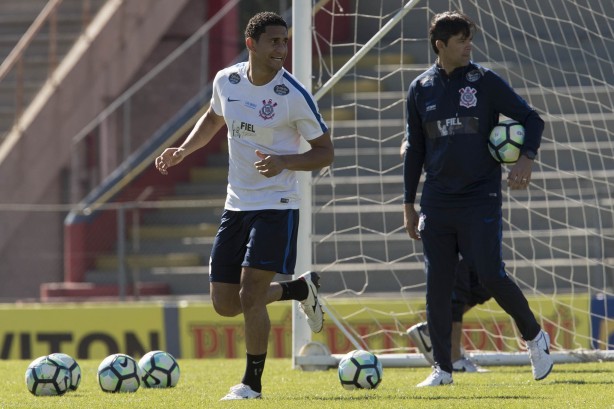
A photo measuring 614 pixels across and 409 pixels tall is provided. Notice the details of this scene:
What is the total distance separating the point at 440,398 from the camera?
22.5 feet

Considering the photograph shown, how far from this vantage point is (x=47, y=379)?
24.6 feet

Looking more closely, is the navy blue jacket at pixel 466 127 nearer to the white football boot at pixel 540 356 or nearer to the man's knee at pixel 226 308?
the white football boot at pixel 540 356

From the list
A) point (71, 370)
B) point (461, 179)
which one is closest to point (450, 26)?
point (461, 179)

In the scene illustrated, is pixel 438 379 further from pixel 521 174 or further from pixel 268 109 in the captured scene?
pixel 268 109

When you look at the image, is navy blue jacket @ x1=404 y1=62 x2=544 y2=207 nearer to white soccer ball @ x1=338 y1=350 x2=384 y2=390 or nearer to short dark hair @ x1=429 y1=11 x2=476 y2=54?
short dark hair @ x1=429 y1=11 x2=476 y2=54

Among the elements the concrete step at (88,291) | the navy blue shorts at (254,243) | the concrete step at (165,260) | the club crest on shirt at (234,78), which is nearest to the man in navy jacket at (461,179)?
the navy blue shorts at (254,243)

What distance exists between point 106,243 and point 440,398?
947cm

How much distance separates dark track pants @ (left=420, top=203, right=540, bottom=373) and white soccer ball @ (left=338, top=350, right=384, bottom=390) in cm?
39

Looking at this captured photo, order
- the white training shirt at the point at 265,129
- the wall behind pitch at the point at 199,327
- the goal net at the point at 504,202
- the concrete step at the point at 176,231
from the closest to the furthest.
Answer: the white training shirt at the point at 265,129, the goal net at the point at 504,202, the wall behind pitch at the point at 199,327, the concrete step at the point at 176,231

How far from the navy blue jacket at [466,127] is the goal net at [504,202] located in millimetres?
1582

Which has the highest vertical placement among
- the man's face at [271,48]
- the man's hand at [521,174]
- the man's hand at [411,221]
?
the man's face at [271,48]

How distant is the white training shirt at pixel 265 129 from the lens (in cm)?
717

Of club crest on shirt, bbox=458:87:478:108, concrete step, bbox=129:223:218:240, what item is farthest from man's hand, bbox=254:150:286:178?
concrete step, bbox=129:223:218:240

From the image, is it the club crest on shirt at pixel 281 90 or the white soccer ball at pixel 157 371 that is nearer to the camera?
the club crest on shirt at pixel 281 90
